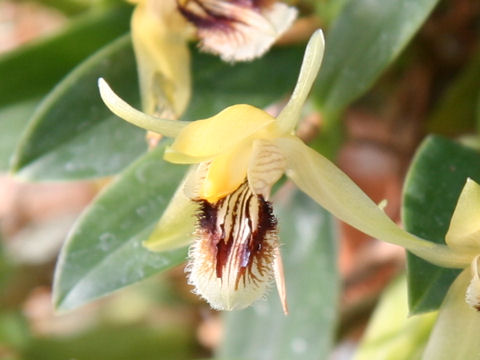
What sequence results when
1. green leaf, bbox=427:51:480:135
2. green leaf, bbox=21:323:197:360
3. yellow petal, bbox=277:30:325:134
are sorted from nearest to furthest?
yellow petal, bbox=277:30:325:134, green leaf, bbox=427:51:480:135, green leaf, bbox=21:323:197:360

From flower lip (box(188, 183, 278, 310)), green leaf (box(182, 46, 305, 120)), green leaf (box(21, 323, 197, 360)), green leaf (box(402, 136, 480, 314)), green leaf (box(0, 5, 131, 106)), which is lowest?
green leaf (box(21, 323, 197, 360))

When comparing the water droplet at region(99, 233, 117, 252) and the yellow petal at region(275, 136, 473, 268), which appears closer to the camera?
the yellow petal at region(275, 136, 473, 268)

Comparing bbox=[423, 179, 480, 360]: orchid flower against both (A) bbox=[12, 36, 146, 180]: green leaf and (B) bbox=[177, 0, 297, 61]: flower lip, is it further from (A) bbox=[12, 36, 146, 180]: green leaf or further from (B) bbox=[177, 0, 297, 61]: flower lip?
(A) bbox=[12, 36, 146, 180]: green leaf

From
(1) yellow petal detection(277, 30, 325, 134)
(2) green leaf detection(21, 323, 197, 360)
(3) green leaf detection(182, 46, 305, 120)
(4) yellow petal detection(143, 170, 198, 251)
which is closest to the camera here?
(1) yellow petal detection(277, 30, 325, 134)

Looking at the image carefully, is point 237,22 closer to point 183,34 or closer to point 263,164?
point 183,34

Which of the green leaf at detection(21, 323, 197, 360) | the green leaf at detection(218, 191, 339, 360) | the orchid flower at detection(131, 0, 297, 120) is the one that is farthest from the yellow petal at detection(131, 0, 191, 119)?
the green leaf at detection(21, 323, 197, 360)

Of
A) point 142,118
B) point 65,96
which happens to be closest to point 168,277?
point 65,96
